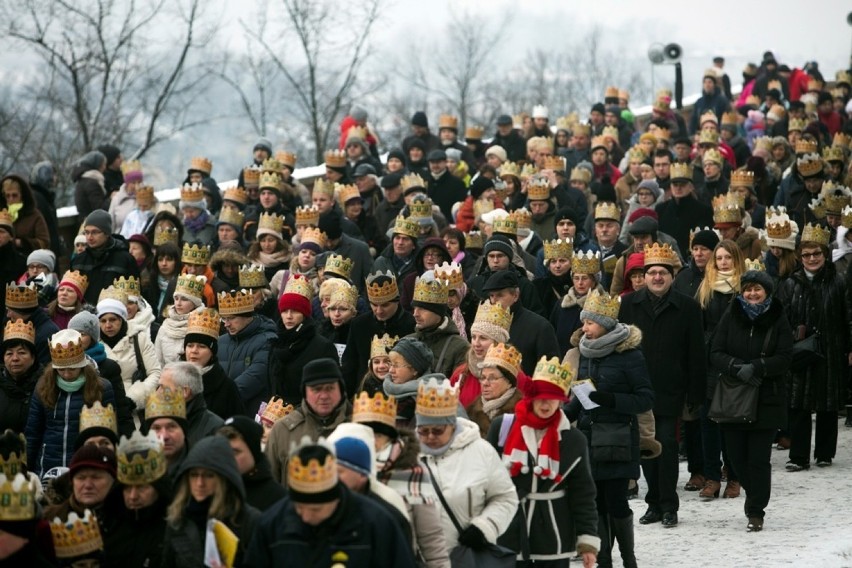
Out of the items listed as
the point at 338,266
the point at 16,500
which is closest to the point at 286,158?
the point at 338,266

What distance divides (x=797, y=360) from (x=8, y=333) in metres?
5.90

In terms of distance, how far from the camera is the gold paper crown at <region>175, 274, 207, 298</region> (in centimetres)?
1337

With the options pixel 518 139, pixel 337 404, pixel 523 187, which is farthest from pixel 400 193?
pixel 337 404

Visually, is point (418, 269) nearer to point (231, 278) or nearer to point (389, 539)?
point (231, 278)

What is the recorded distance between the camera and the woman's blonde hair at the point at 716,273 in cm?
1310

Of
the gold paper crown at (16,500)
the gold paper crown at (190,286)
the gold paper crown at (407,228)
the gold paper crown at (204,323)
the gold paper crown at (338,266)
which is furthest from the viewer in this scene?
the gold paper crown at (407,228)

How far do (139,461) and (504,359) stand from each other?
2427mm

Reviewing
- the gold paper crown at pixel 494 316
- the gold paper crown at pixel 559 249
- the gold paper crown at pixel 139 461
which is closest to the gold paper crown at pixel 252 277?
the gold paper crown at pixel 559 249

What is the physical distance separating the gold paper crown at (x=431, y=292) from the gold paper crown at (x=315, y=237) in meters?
3.54

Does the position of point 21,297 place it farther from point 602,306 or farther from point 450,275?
point 602,306

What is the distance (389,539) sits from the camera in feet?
22.8

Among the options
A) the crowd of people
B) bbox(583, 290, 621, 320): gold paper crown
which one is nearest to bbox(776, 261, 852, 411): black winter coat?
the crowd of people

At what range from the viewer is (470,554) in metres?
8.30

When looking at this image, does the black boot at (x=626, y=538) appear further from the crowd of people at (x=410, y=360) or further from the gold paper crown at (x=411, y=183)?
the gold paper crown at (x=411, y=183)
